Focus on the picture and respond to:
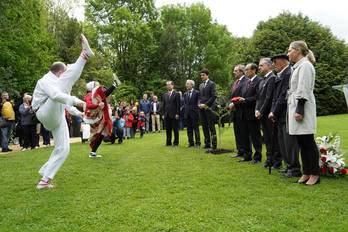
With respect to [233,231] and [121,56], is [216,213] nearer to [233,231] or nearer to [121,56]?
[233,231]

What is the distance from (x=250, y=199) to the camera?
5.95m

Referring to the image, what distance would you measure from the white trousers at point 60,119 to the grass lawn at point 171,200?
40 cm

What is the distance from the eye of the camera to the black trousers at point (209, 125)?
12239 mm

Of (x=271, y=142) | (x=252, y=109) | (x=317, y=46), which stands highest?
(x=317, y=46)

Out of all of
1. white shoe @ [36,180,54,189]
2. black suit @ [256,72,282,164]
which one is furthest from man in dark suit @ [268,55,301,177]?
white shoe @ [36,180,54,189]

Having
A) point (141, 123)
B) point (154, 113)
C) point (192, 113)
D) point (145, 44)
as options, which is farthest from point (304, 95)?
point (145, 44)

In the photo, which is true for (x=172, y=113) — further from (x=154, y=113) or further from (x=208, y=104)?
(x=154, y=113)

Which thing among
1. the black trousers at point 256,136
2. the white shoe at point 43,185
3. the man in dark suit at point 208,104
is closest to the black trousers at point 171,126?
the man in dark suit at point 208,104

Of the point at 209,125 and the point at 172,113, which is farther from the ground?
the point at 172,113

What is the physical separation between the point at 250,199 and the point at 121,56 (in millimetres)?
41353

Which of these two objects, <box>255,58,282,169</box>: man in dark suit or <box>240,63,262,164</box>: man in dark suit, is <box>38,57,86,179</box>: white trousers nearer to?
<box>255,58,282,169</box>: man in dark suit

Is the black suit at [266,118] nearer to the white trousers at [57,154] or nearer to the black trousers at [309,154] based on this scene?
the black trousers at [309,154]

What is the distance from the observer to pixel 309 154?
6.89 m

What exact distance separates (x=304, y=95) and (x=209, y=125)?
6002 millimetres
